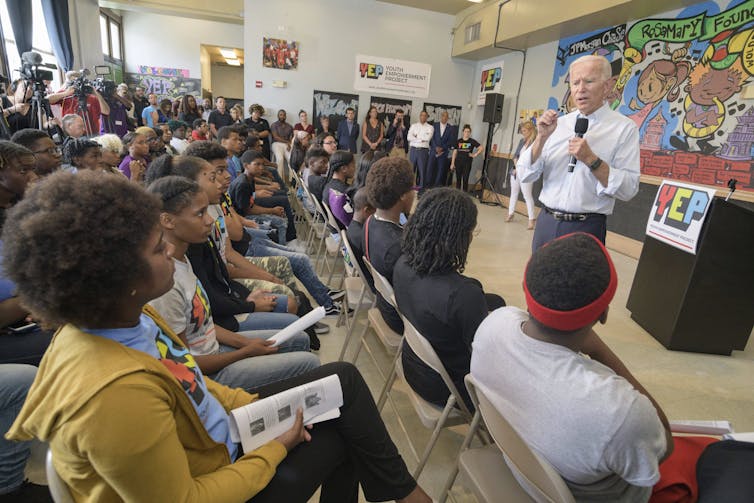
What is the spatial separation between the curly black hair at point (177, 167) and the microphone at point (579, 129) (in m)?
1.97

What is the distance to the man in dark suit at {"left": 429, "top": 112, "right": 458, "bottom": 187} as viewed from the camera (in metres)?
9.09

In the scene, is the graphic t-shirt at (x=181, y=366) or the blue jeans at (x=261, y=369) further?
the blue jeans at (x=261, y=369)

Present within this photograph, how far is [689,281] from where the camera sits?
261cm

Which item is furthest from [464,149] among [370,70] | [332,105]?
[332,105]

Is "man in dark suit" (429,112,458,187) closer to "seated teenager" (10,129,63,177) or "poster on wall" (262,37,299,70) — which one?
"poster on wall" (262,37,299,70)

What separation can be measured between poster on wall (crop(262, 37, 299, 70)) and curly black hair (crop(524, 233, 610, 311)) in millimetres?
8992

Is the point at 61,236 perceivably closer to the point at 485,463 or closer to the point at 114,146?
the point at 485,463

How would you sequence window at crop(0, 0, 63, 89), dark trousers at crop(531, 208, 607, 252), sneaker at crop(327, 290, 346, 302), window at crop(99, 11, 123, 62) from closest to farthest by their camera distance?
dark trousers at crop(531, 208, 607, 252) < sneaker at crop(327, 290, 346, 302) < window at crop(0, 0, 63, 89) < window at crop(99, 11, 123, 62)

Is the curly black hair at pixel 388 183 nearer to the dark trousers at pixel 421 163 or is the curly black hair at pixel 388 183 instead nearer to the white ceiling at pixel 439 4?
the dark trousers at pixel 421 163

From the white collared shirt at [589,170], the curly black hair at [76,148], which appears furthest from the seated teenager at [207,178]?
the white collared shirt at [589,170]

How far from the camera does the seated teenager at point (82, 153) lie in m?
2.78

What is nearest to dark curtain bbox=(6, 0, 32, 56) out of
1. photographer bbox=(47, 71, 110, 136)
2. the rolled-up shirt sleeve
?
photographer bbox=(47, 71, 110, 136)

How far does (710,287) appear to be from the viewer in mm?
2621

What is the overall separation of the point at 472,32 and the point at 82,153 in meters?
8.25
